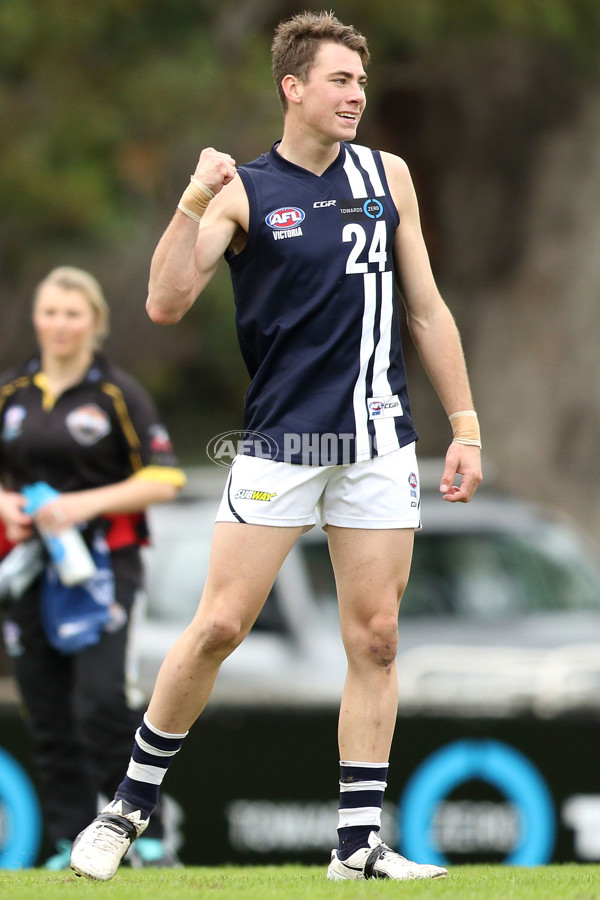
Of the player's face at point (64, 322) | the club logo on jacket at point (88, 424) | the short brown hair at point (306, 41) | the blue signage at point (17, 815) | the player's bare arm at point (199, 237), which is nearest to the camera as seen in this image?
the player's bare arm at point (199, 237)

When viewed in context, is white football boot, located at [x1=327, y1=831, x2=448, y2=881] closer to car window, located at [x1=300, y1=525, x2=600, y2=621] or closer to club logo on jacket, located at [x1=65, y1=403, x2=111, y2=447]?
club logo on jacket, located at [x1=65, y1=403, x2=111, y2=447]

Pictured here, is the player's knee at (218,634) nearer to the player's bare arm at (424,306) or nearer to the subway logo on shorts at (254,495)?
the subway logo on shorts at (254,495)

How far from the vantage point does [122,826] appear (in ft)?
14.0

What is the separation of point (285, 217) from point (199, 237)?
25 centimetres

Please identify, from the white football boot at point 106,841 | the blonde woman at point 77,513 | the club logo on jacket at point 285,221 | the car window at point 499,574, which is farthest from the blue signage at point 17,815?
the club logo on jacket at point 285,221

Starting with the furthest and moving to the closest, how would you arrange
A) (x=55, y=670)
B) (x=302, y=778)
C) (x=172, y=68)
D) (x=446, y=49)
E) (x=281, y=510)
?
1. (x=446, y=49)
2. (x=172, y=68)
3. (x=302, y=778)
4. (x=55, y=670)
5. (x=281, y=510)

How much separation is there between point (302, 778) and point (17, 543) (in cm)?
224

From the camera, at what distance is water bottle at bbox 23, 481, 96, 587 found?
584 cm

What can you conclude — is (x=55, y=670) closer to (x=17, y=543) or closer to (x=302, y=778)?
(x=17, y=543)

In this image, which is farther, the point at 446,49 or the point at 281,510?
the point at 446,49

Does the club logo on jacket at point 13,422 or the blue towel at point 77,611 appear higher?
the club logo on jacket at point 13,422

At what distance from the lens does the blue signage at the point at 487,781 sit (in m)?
7.23

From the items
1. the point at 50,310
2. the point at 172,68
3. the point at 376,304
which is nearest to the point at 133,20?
the point at 172,68

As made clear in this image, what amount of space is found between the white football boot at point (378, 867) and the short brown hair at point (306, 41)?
220 cm
